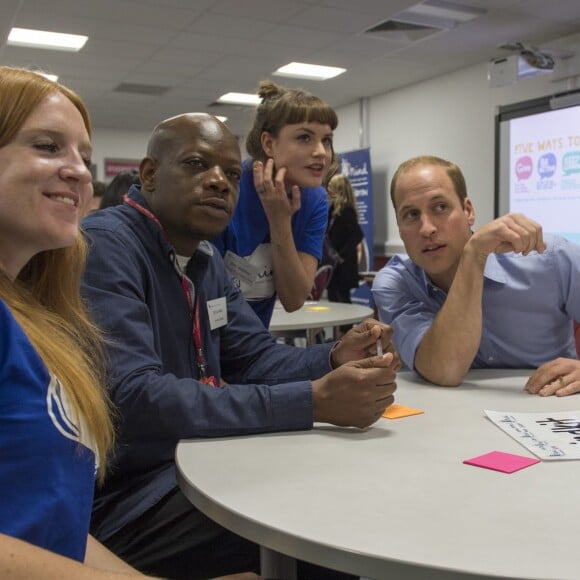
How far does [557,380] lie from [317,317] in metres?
1.68

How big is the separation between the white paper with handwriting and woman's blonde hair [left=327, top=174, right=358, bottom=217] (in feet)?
17.2

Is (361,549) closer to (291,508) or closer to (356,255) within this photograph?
(291,508)

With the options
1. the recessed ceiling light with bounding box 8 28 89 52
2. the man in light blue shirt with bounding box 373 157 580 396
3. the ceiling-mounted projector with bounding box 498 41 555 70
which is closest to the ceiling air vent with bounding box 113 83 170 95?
the recessed ceiling light with bounding box 8 28 89 52

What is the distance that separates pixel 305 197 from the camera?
2344 mm

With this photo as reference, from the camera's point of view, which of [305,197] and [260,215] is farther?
[305,197]

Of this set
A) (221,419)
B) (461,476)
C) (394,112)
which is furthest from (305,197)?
(394,112)

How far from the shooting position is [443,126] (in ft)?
24.5

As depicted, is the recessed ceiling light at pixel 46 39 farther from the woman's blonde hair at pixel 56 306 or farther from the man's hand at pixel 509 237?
the woman's blonde hair at pixel 56 306

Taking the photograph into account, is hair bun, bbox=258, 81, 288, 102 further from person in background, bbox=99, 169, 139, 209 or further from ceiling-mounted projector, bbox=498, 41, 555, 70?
ceiling-mounted projector, bbox=498, 41, 555, 70

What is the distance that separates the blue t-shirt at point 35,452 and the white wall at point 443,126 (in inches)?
244

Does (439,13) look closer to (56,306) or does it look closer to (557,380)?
(557,380)

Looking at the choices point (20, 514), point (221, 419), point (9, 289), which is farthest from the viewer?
point (221, 419)

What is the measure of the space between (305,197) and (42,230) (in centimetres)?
155

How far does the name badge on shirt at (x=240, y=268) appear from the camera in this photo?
2.13 metres
